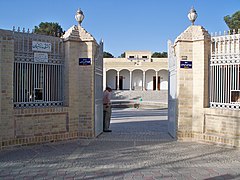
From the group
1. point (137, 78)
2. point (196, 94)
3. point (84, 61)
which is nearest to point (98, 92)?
point (84, 61)

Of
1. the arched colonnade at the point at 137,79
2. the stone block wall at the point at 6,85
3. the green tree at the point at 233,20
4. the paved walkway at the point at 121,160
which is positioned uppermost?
the green tree at the point at 233,20

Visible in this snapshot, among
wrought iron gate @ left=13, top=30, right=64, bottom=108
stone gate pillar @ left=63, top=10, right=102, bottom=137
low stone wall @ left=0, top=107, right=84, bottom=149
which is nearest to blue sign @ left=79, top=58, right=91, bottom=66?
stone gate pillar @ left=63, top=10, right=102, bottom=137

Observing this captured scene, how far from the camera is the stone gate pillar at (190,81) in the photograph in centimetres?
835

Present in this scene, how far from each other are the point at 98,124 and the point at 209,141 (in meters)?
3.57

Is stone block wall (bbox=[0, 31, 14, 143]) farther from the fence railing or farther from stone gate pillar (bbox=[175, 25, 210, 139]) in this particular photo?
the fence railing

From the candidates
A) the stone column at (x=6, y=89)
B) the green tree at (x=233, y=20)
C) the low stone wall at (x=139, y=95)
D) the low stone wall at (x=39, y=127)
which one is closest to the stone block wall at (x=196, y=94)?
the low stone wall at (x=39, y=127)

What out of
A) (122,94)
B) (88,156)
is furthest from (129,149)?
(122,94)

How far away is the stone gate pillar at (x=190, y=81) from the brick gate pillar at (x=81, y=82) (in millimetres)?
2679

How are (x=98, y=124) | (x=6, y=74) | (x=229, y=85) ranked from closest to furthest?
(x=6, y=74), (x=229, y=85), (x=98, y=124)

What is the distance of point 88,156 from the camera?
6.67 m

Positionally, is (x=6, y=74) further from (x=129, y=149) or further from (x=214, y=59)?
(x=214, y=59)

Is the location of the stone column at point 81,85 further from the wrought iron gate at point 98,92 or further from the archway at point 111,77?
the archway at point 111,77

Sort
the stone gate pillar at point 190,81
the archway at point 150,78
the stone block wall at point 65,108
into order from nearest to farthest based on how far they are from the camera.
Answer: the stone block wall at point 65,108, the stone gate pillar at point 190,81, the archway at point 150,78

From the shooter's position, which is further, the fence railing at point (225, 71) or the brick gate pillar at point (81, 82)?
the brick gate pillar at point (81, 82)
